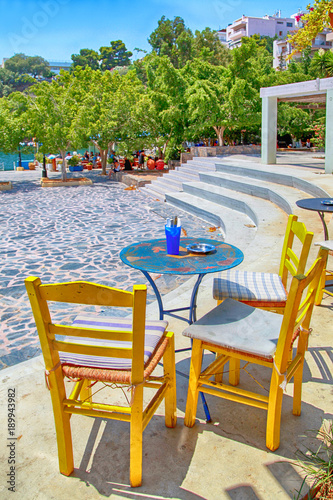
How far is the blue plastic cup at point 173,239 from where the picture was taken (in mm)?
2857

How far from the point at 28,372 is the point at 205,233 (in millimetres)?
6984

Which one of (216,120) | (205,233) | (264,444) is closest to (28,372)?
(264,444)

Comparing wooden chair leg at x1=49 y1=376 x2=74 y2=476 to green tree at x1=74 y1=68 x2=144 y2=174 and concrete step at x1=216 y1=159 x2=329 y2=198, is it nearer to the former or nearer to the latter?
concrete step at x1=216 y1=159 x2=329 y2=198

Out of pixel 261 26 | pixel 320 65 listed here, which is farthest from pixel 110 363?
pixel 261 26

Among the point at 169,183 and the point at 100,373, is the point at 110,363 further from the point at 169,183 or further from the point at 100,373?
the point at 169,183

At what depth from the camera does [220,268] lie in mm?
2602

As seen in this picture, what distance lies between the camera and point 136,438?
1.94 m

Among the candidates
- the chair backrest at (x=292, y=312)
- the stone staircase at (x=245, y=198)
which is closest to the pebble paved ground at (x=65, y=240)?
the stone staircase at (x=245, y=198)

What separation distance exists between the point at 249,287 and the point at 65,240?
695cm

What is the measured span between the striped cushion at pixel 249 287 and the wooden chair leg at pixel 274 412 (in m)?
0.80

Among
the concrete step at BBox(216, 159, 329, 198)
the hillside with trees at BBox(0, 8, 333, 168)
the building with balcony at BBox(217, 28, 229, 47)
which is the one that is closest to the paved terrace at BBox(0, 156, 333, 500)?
the concrete step at BBox(216, 159, 329, 198)

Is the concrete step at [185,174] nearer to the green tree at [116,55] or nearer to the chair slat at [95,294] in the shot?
the chair slat at [95,294]

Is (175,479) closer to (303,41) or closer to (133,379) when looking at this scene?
(133,379)

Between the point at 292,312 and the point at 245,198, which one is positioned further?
the point at 245,198
